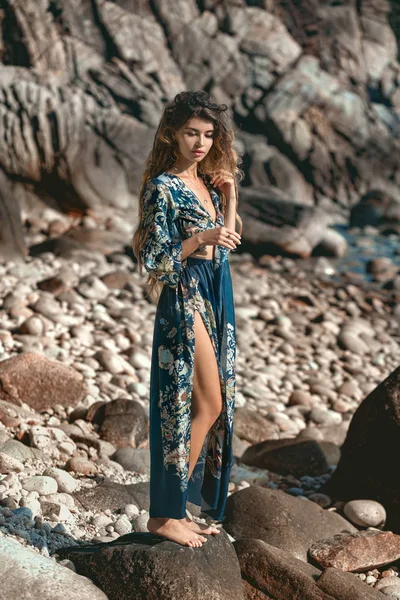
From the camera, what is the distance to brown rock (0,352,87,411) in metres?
5.45

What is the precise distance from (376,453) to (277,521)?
948mm

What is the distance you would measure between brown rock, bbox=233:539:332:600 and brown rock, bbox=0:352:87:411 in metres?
2.32

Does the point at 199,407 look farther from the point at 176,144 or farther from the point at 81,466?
the point at 81,466

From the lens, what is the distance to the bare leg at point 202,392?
11.0 ft

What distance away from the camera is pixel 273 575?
346cm

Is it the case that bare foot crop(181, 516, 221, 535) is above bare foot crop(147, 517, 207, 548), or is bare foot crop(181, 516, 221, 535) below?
below

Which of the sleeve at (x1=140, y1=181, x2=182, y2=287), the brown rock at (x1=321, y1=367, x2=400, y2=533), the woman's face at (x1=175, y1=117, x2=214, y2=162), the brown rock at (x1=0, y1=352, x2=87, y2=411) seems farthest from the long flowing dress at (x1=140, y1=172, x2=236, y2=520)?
the brown rock at (x1=0, y1=352, x2=87, y2=411)

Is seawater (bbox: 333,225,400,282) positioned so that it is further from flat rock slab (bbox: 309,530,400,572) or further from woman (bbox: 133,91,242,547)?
woman (bbox: 133,91,242,547)

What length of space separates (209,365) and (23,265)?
20.4ft

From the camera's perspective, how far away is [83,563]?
10.7 feet

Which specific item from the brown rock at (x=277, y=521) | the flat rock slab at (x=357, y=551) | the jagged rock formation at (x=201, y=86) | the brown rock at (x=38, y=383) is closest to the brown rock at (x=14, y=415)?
the brown rock at (x=38, y=383)

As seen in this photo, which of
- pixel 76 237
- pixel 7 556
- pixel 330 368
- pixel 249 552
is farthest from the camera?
pixel 76 237

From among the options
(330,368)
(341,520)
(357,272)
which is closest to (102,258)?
(330,368)

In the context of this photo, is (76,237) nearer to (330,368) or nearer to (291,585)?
(330,368)
